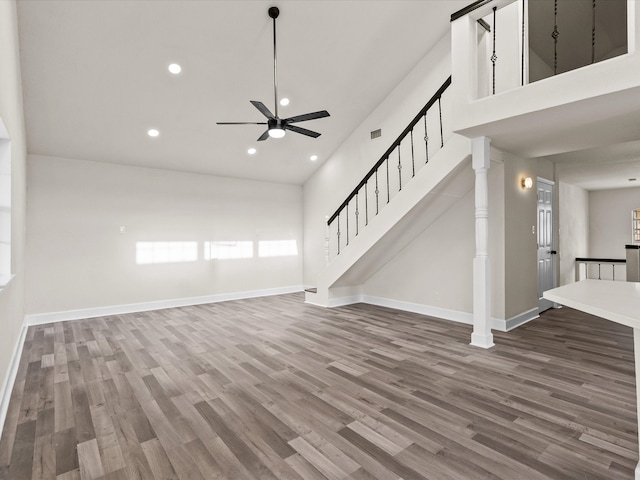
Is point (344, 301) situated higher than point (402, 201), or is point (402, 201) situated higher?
point (402, 201)

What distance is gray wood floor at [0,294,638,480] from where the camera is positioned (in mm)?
1965

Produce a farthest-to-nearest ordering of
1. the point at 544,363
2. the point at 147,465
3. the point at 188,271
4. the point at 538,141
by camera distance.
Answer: the point at 188,271
the point at 538,141
the point at 544,363
the point at 147,465

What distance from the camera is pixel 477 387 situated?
2.93 meters

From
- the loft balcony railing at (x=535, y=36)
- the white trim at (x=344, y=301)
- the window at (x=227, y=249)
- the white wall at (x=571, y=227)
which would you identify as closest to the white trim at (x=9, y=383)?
the window at (x=227, y=249)

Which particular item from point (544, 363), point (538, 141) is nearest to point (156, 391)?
point (544, 363)

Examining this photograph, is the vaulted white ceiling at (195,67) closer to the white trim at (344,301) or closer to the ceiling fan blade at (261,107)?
the ceiling fan blade at (261,107)

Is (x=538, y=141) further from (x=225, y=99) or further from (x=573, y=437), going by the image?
(x=225, y=99)

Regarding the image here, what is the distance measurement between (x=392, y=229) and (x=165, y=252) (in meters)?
4.55

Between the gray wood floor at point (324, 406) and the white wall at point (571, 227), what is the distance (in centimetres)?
374

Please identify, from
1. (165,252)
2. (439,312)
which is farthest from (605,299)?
(165,252)

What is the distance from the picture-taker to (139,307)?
637 cm

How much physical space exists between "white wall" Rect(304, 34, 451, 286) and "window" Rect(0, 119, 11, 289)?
18.2ft

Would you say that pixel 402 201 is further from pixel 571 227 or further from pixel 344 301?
pixel 571 227

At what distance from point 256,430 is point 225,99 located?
15.7 ft
